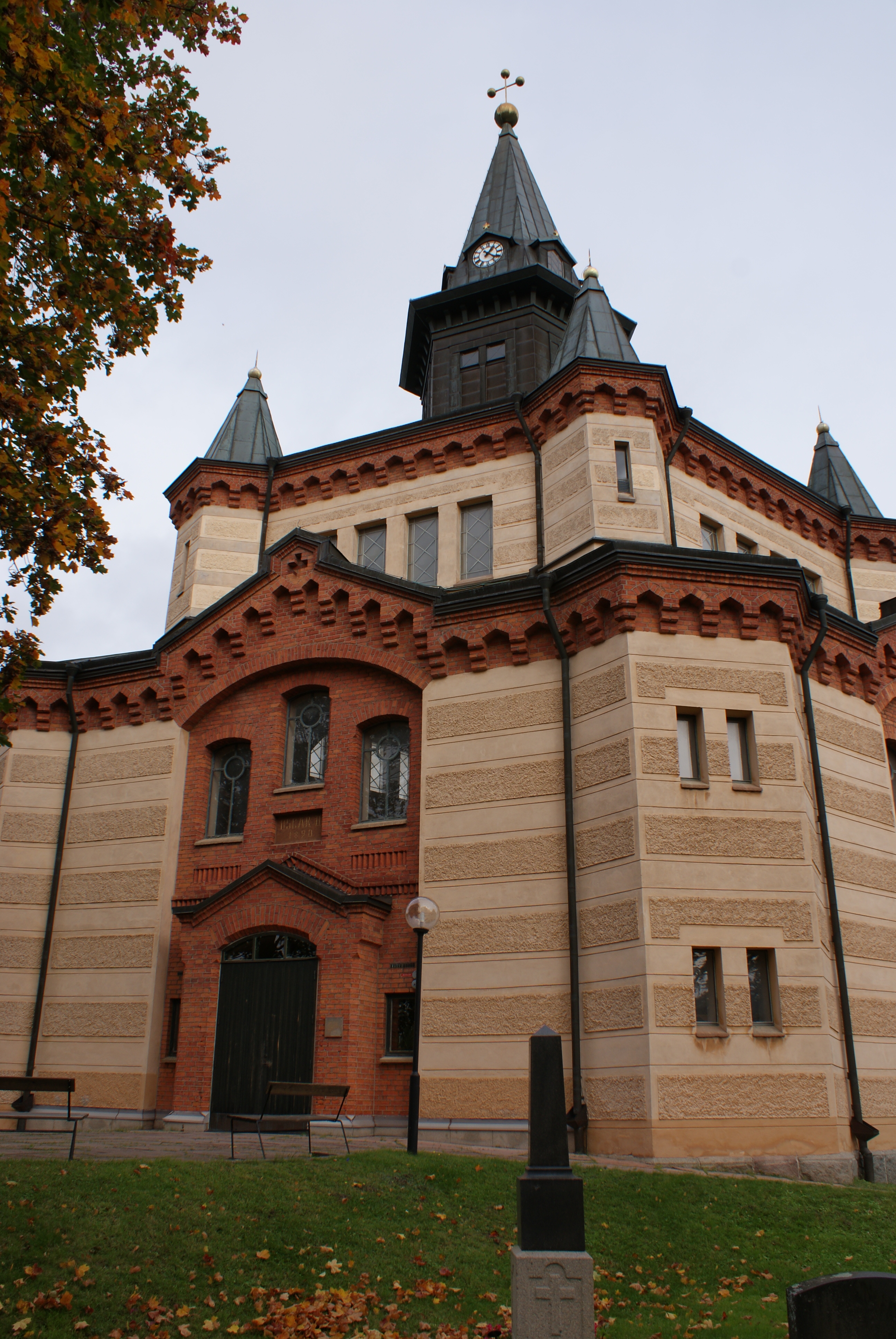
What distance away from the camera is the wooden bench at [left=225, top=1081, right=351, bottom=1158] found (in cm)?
1202

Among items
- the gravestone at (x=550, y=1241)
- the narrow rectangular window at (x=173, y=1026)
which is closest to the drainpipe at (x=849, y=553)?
the narrow rectangular window at (x=173, y=1026)

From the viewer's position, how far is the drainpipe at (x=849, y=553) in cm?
2448

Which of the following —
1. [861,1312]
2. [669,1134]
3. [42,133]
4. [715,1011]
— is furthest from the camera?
[715,1011]

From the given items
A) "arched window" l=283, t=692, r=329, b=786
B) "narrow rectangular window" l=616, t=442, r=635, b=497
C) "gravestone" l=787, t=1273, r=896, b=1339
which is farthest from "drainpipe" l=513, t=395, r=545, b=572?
"gravestone" l=787, t=1273, r=896, b=1339

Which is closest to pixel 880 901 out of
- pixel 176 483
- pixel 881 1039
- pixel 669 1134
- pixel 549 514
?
pixel 881 1039

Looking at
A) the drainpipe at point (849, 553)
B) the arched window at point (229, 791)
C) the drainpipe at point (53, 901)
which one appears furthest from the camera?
the drainpipe at point (849, 553)

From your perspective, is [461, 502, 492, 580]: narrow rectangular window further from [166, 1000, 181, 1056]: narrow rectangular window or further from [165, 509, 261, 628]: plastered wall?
[166, 1000, 181, 1056]: narrow rectangular window

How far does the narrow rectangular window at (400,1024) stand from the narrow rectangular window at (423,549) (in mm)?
8767

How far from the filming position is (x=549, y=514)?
2050 centimetres

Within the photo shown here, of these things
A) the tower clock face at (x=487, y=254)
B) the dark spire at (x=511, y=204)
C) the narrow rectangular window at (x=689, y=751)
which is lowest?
the narrow rectangular window at (x=689, y=751)

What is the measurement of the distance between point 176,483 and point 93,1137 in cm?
1499

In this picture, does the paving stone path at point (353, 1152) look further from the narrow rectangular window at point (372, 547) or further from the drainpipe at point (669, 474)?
the narrow rectangular window at point (372, 547)

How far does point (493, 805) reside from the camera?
1645 centimetres

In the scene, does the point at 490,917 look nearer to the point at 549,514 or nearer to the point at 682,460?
the point at 549,514
